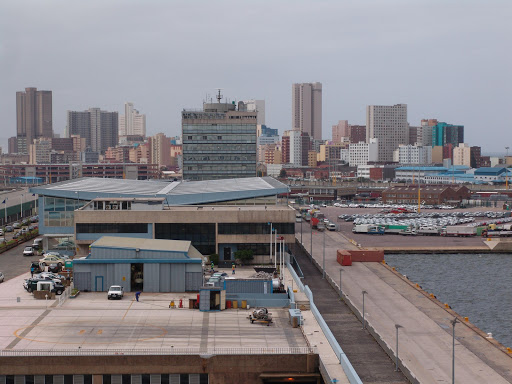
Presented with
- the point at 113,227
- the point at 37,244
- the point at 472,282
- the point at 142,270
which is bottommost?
the point at 472,282

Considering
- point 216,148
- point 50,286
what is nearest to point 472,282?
point 50,286

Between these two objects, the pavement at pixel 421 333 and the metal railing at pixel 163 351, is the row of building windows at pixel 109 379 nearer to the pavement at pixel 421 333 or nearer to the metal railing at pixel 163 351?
the metal railing at pixel 163 351

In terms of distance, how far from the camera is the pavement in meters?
37.8

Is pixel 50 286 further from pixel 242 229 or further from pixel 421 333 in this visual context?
pixel 421 333

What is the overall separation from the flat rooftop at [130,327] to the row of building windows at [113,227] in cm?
1258

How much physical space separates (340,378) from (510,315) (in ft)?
98.7

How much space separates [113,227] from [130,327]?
65.3 ft

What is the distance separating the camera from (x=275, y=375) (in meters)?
30.7

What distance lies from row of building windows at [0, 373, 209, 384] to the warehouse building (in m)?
12.4

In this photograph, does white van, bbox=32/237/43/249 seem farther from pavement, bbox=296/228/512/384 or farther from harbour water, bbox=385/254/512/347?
harbour water, bbox=385/254/512/347

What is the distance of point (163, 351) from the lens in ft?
103

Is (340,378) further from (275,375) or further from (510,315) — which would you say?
(510,315)

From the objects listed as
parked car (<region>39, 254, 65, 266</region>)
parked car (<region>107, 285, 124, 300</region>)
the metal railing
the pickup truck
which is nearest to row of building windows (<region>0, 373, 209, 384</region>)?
the metal railing

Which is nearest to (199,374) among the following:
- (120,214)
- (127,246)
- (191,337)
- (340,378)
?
(191,337)
